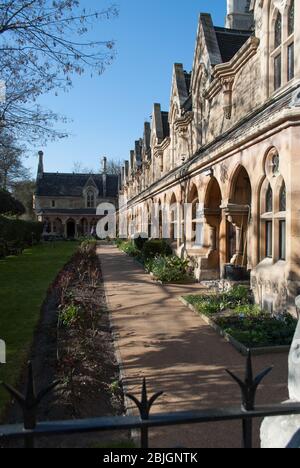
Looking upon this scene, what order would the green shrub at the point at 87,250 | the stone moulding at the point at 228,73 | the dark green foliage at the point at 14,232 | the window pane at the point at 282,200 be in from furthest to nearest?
the dark green foliage at the point at 14,232
the green shrub at the point at 87,250
the stone moulding at the point at 228,73
the window pane at the point at 282,200

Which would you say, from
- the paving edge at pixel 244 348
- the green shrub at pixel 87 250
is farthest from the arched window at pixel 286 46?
the green shrub at pixel 87 250

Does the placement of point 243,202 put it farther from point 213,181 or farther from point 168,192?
point 168,192

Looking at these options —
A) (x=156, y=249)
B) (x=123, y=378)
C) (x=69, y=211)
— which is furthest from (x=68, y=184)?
(x=123, y=378)

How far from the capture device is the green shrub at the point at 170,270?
13.3 metres

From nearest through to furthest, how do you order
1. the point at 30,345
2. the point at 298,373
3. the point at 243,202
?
the point at 298,373 < the point at 30,345 < the point at 243,202

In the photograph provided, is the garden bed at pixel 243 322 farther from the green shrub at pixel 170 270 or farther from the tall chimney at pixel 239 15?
the tall chimney at pixel 239 15

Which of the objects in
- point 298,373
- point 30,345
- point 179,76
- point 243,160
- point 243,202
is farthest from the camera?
point 179,76

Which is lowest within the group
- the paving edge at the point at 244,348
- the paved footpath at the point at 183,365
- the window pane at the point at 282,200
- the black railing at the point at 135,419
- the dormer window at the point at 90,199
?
the paved footpath at the point at 183,365

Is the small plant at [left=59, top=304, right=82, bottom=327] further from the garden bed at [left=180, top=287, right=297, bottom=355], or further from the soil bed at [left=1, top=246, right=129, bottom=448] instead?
the garden bed at [left=180, top=287, right=297, bottom=355]

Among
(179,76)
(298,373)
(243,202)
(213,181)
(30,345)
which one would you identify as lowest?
(30,345)

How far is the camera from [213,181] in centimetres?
1270

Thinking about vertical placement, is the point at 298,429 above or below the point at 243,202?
below

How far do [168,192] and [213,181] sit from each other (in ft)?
23.1
